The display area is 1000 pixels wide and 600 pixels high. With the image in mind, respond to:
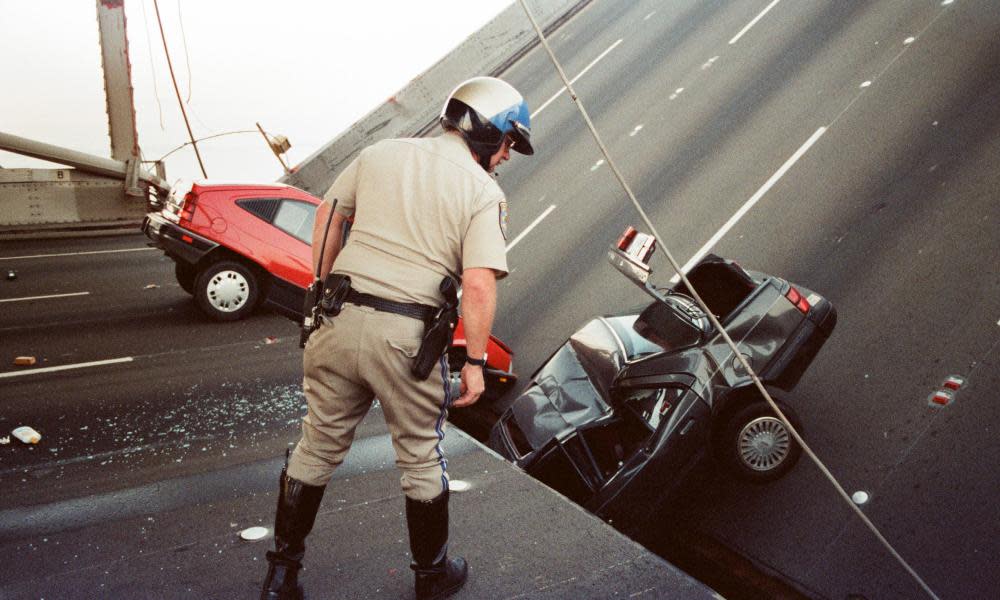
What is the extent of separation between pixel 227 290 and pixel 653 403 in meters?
5.83

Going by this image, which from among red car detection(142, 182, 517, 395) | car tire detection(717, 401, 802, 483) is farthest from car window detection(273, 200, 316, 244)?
car tire detection(717, 401, 802, 483)

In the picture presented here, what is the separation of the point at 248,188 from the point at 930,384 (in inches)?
284

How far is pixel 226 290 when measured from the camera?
8.82m

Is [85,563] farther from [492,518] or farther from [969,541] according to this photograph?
[969,541]

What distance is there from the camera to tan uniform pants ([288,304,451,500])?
282cm

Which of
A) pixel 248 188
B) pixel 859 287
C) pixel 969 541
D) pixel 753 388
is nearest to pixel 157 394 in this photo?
pixel 248 188

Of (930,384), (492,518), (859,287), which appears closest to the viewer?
(492,518)

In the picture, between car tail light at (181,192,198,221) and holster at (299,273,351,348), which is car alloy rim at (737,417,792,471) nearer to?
holster at (299,273,351,348)

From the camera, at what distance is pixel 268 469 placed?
4.84 meters

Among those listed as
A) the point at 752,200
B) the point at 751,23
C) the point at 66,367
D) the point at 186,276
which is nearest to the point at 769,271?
the point at 752,200

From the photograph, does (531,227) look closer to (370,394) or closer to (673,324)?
(673,324)

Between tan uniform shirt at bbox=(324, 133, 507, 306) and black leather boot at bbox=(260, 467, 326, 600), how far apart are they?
0.83 meters

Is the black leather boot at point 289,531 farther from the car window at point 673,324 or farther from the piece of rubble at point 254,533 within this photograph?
the car window at point 673,324

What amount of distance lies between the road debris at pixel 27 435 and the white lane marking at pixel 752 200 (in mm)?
6234
